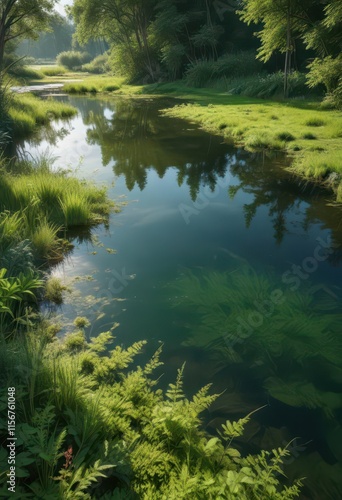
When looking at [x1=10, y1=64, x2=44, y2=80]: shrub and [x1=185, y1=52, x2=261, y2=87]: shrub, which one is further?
[x1=10, y1=64, x2=44, y2=80]: shrub

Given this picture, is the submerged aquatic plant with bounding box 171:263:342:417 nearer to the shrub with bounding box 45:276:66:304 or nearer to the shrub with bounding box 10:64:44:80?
the shrub with bounding box 45:276:66:304

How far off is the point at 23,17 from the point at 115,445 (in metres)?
31.5

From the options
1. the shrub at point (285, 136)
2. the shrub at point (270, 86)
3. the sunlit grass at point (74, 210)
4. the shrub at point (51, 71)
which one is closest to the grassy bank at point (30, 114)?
the sunlit grass at point (74, 210)

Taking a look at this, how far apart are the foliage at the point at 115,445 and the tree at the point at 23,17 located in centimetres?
2504

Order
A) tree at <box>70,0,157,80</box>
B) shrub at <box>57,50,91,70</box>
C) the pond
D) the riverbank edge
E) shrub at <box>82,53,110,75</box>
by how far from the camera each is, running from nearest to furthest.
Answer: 1. the pond
2. the riverbank edge
3. tree at <box>70,0,157,80</box>
4. shrub at <box>82,53,110,75</box>
5. shrub at <box>57,50,91,70</box>

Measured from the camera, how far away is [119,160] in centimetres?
1271

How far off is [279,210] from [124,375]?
19.8 feet

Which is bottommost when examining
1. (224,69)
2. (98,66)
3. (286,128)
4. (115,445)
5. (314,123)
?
(115,445)

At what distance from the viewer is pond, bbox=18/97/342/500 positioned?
3502 millimetres

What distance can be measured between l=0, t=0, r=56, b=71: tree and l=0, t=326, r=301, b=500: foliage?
25.0 m

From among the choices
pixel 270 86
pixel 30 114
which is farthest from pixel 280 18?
pixel 30 114

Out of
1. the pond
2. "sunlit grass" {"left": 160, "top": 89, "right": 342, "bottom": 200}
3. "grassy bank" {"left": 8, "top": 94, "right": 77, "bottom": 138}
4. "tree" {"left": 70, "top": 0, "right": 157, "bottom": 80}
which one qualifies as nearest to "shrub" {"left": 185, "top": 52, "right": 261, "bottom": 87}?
"tree" {"left": 70, "top": 0, "right": 157, "bottom": 80}

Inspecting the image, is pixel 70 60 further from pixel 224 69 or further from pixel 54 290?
pixel 54 290

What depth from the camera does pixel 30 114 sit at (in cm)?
1850
